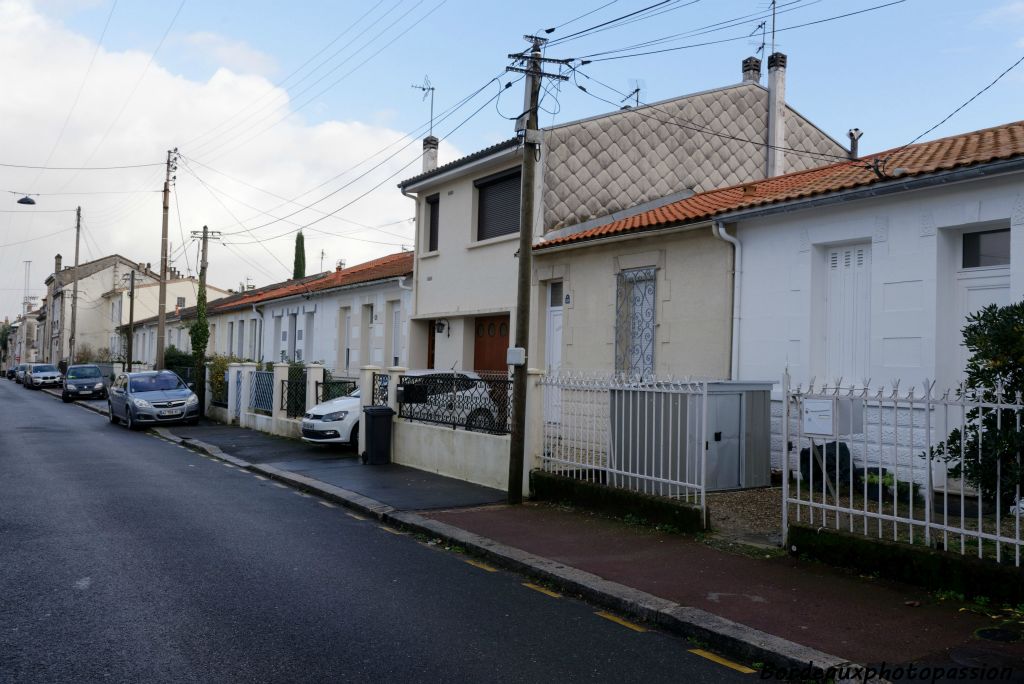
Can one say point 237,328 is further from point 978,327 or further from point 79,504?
A: point 978,327

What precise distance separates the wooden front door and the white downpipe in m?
6.27

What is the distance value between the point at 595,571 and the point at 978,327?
3.37 meters

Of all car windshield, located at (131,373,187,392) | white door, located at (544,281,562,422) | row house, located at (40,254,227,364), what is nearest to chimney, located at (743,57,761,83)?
white door, located at (544,281,562,422)

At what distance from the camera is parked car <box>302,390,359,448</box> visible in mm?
15188

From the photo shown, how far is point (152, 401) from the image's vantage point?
2167 centimetres

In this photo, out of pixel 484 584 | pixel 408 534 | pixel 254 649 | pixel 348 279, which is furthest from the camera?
pixel 348 279

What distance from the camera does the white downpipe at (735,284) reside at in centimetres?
1162

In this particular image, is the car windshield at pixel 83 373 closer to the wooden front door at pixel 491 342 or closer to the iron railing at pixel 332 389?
the iron railing at pixel 332 389

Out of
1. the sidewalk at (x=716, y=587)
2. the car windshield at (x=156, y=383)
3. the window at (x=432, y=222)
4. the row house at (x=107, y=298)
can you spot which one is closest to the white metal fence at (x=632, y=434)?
the sidewalk at (x=716, y=587)

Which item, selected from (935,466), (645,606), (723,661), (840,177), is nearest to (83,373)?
(840,177)

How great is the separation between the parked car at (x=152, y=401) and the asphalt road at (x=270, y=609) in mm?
12026

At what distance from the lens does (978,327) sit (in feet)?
18.8

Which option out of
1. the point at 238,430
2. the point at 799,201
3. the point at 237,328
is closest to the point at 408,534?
the point at 799,201

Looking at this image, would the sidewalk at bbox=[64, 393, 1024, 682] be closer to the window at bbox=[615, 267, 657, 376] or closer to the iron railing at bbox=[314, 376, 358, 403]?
the window at bbox=[615, 267, 657, 376]
